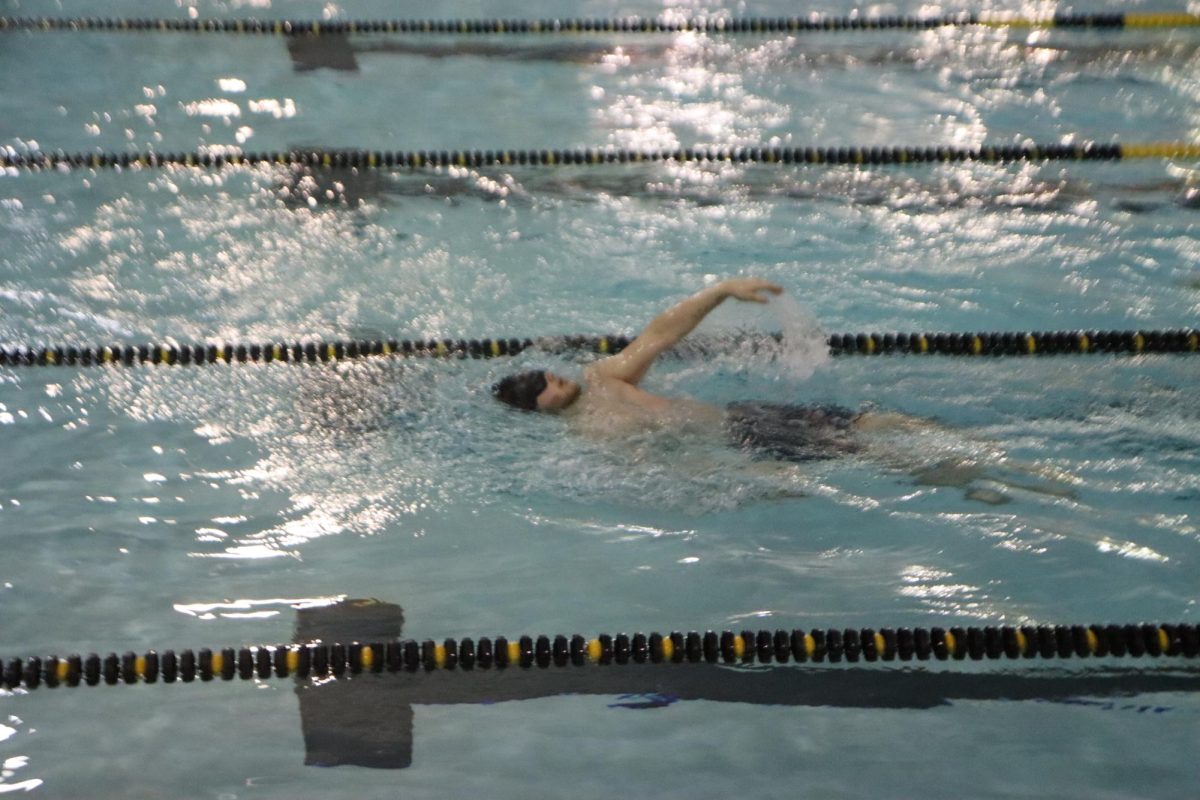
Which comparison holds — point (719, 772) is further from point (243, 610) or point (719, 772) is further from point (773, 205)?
point (773, 205)

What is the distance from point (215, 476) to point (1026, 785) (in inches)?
86.6

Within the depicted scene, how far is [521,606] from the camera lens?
299 cm

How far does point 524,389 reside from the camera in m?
3.66

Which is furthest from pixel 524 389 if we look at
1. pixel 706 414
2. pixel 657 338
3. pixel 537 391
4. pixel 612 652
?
pixel 612 652

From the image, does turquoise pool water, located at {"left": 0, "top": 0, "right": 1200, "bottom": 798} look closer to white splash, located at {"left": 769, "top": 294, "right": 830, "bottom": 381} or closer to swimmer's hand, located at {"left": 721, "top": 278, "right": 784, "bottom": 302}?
white splash, located at {"left": 769, "top": 294, "right": 830, "bottom": 381}

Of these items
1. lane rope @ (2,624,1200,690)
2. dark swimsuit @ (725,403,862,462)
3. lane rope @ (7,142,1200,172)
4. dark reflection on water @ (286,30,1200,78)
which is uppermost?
dark reflection on water @ (286,30,1200,78)

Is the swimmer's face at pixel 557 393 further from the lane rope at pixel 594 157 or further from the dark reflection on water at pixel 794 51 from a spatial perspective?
the dark reflection on water at pixel 794 51

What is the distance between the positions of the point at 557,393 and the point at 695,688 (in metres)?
1.15

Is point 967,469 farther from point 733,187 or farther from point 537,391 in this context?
point 733,187

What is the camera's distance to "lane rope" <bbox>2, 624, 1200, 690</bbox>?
2598mm

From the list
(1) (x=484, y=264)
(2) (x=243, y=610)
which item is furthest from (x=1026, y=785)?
(1) (x=484, y=264)

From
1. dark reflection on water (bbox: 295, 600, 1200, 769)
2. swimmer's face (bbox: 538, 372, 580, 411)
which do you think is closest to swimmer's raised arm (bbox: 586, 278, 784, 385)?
swimmer's face (bbox: 538, 372, 580, 411)

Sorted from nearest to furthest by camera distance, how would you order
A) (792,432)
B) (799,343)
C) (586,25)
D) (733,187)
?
(792,432)
(799,343)
(733,187)
(586,25)

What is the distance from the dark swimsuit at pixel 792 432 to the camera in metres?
3.49
